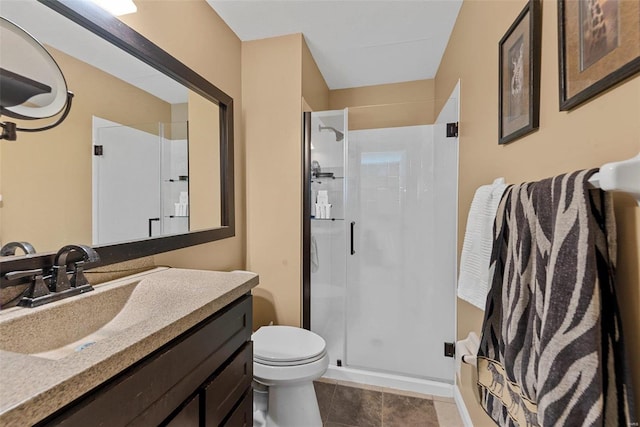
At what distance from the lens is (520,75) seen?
93 centimetres

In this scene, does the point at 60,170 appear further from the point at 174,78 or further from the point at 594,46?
the point at 594,46

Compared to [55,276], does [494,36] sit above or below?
above

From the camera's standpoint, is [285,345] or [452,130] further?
[452,130]

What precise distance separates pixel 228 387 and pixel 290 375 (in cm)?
50

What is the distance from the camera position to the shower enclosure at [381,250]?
1.98 m

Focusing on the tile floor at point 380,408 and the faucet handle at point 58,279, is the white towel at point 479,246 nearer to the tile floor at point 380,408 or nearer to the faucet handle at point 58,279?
the tile floor at point 380,408

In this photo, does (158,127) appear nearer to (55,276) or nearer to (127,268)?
(127,268)

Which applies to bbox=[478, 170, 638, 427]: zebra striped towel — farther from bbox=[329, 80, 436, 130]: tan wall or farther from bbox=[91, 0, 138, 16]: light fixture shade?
bbox=[329, 80, 436, 130]: tan wall

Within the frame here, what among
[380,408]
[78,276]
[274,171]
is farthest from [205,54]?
[380,408]

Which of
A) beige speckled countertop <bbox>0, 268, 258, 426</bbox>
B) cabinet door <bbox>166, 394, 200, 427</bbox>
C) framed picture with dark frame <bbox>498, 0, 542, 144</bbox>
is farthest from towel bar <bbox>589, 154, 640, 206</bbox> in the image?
cabinet door <bbox>166, 394, 200, 427</bbox>

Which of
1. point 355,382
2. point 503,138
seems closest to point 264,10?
point 503,138

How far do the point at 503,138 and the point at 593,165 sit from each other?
0.50m

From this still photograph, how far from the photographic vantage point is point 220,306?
3.02 feet

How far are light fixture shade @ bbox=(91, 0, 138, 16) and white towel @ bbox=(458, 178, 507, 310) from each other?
158cm
